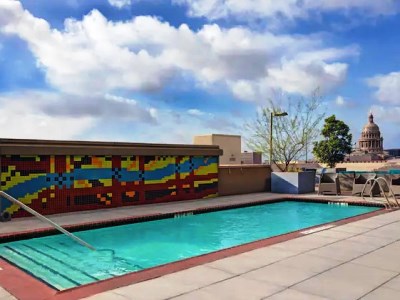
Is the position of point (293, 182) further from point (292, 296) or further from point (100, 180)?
point (292, 296)

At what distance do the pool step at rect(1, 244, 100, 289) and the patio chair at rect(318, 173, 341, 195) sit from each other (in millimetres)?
11417

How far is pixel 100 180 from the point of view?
41.0 feet

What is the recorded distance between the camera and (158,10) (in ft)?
39.8

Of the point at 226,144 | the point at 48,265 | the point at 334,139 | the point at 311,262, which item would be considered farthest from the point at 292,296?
the point at 334,139

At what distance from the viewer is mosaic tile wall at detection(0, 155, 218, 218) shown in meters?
10.9

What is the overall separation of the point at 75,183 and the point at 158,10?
5.64m

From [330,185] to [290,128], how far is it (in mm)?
6739

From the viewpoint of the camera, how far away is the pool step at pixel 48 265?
234 inches

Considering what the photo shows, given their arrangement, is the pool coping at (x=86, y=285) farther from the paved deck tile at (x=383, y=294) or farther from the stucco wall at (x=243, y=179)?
the stucco wall at (x=243, y=179)

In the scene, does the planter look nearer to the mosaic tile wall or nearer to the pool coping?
the mosaic tile wall

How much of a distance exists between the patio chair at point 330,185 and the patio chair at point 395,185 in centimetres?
204

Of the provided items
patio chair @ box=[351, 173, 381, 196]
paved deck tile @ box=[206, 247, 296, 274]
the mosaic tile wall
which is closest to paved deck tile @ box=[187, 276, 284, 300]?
paved deck tile @ box=[206, 247, 296, 274]

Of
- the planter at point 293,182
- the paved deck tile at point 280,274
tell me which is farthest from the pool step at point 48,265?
the planter at point 293,182

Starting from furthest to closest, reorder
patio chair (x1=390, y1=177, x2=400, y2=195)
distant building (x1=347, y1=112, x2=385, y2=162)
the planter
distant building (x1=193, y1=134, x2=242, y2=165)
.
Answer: distant building (x1=347, y1=112, x2=385, y2=162), distant building (x1=193, y1=134, x2=242, y2=165), the planter, patio chair (x1=390, y1=177, x2=400, y2=195)
